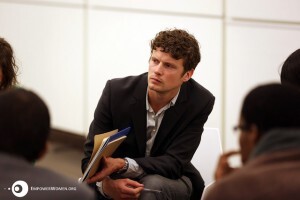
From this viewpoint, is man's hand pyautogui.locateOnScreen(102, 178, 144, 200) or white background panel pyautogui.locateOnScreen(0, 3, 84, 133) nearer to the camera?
man's hand pyautogui.locateOnScreen(102, 178, 144, 200)

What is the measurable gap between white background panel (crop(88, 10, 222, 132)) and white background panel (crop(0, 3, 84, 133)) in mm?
163

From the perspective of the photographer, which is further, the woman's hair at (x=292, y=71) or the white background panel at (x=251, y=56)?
the white background panel at (x=251, y=56)

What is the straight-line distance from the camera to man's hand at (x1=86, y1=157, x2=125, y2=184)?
7.15 feet

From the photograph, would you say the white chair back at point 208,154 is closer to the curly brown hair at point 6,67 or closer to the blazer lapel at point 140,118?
the blazer lapel at point 140,118

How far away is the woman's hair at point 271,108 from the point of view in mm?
1345

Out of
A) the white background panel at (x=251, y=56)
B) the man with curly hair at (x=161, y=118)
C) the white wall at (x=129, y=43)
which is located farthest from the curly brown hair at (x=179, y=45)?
the white background panel at (x=251, y=56)

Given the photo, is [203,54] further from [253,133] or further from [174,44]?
[253,133]

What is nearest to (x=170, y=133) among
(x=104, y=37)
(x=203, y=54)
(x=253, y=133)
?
(x=253, y=133)

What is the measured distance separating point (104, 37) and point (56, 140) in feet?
4.14

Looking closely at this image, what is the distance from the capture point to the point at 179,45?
2361mm

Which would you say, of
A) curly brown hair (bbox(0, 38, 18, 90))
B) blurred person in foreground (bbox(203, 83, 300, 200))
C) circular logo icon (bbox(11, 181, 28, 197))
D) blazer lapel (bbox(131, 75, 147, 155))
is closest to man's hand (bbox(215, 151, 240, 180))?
blurred person in foreground (bbox(203, 83, 300, 200))

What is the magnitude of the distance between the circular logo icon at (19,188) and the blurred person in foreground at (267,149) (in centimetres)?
47

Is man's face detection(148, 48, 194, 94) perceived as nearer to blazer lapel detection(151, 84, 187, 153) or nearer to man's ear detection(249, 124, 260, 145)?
blazer lapel detection(151, 84, 187, 153)

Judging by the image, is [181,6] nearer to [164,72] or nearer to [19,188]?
[164,72]
